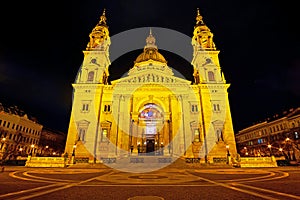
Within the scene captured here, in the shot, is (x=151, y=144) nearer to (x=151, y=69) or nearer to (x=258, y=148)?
(x=151, y=69)

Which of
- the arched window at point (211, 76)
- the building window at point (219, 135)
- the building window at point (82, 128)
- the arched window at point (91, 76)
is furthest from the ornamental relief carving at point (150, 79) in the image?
the building window at point (219, 135)

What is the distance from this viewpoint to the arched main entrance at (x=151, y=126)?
3797 centimetres

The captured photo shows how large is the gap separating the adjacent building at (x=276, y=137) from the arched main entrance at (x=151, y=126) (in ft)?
72.5

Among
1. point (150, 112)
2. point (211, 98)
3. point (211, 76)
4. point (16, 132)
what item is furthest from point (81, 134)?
point (211, 76)

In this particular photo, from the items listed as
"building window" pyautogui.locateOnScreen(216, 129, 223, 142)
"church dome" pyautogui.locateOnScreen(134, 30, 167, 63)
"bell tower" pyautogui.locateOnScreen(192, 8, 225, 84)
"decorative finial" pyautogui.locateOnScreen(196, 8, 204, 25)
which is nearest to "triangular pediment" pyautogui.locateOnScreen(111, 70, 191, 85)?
"bell tower" pyautogui.locateOnScreen(192, 8, 225, 84)

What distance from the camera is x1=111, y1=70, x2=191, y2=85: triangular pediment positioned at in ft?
122

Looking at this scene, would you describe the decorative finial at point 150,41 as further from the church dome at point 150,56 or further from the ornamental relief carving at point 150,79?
the ornamental relief carving at point 150,79

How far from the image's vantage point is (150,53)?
51.8m

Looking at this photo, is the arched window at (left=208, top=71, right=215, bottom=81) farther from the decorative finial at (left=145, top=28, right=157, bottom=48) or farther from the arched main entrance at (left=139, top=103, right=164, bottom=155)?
the decorative finial at (left=145, top=28, right=157, bottom=48)

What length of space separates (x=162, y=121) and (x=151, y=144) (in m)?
5.59

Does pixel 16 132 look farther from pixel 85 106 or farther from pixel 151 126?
pixel 151 126

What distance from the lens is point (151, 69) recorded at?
1538 inches

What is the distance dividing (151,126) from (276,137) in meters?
37.3

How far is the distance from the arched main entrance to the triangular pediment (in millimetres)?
5338
